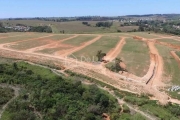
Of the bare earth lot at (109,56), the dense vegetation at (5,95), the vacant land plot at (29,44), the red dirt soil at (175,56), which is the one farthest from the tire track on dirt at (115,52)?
the dense vegetation at (5,95)

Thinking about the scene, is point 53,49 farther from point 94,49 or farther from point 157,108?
point 157,108

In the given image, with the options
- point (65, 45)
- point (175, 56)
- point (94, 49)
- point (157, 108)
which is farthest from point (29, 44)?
point (157, 108)

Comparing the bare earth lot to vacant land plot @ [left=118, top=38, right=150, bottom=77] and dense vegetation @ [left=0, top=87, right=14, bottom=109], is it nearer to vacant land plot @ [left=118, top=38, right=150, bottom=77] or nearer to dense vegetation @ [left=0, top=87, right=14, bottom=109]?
vacant land plot @ [left=118, top=38, right=150, bottom=77]

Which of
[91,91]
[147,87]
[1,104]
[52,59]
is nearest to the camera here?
[1,104]

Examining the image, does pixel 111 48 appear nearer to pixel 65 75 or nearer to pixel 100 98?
pixel 65 75

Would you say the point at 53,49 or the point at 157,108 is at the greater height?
the point at 53,49

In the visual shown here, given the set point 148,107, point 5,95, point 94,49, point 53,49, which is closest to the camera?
point 148,107

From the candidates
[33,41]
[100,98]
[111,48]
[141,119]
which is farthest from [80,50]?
[141,119]
